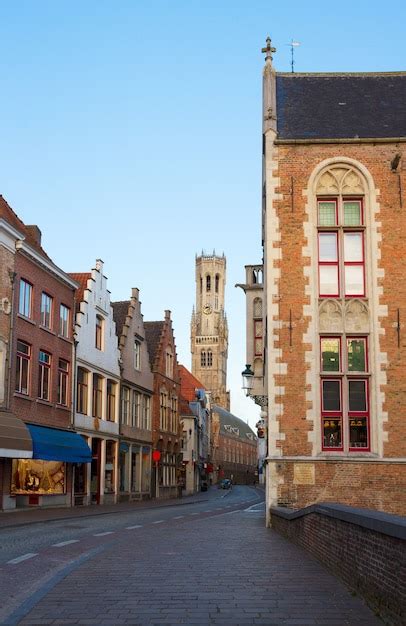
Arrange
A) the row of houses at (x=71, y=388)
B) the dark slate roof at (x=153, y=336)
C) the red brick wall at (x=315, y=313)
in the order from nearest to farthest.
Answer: the red brick wall at (x=315, y=313) < the row of houses at (x=71, y=388) < the dark slate roof at (x=153, y=336)

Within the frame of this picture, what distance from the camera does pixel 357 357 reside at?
2097cm

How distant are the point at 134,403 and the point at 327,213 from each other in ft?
87.3

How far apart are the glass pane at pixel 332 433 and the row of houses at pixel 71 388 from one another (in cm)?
1151

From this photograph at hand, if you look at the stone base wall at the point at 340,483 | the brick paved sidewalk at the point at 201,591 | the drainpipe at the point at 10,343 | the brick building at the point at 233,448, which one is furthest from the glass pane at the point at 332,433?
the brick building at the point at 233,448

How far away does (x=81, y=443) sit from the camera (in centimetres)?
3459

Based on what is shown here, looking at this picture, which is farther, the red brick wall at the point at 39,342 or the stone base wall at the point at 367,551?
the red brick wall at the point at 39,342

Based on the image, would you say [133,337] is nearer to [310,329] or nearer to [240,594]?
[310,329]

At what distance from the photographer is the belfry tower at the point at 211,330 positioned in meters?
166

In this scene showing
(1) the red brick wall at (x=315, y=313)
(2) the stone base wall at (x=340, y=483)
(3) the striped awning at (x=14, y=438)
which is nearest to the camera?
(2) the stone base wall at (x=340, y=483)

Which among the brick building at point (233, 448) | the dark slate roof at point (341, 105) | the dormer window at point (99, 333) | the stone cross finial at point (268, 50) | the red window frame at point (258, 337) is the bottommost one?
the brick building at point (233, 448)

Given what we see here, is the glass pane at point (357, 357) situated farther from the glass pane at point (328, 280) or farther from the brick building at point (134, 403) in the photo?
the brick building at point (134, 403)

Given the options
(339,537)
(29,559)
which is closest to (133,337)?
(29,559)

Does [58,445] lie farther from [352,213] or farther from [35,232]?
[352,213]

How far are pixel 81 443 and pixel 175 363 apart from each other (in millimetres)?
22815
